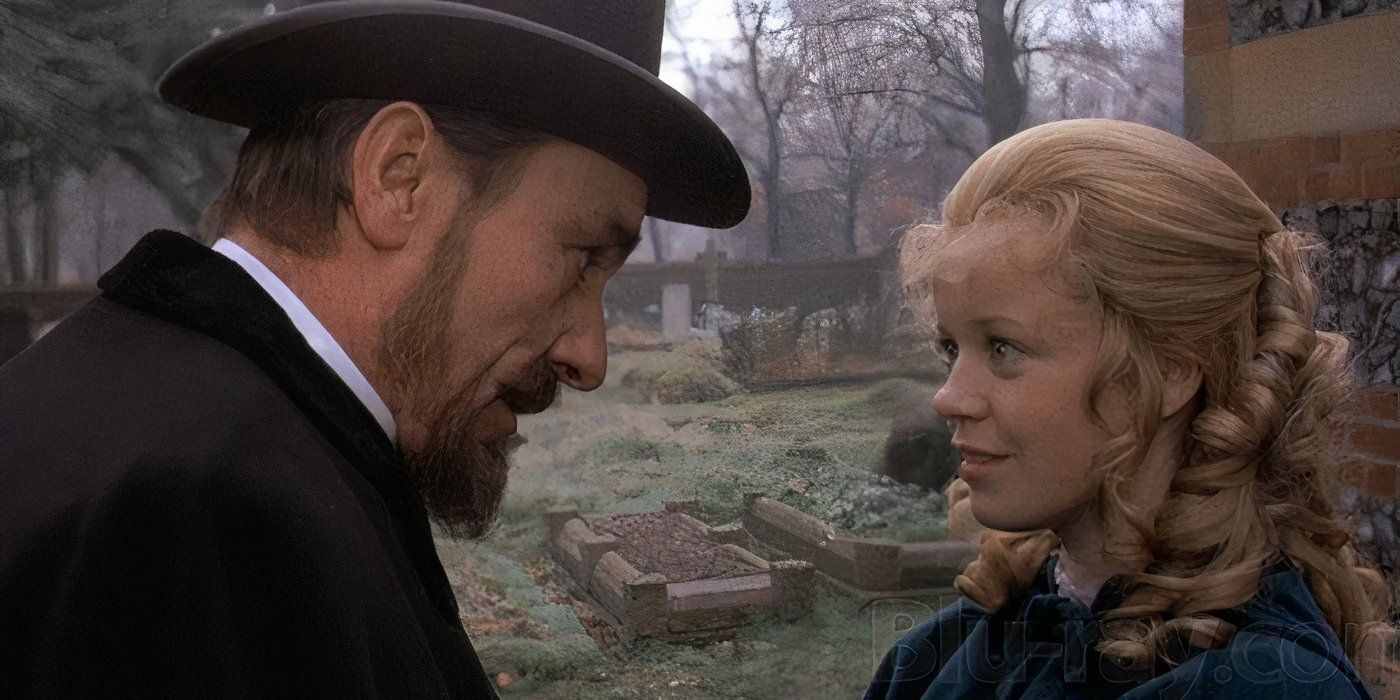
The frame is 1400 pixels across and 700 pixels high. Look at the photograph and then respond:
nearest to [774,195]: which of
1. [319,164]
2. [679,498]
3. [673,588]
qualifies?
[679,498]

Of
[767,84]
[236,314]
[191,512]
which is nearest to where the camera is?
[191,512]

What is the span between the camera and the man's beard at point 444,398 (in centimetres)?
157

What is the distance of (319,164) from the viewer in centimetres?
157

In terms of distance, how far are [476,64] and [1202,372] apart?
115 centimetres

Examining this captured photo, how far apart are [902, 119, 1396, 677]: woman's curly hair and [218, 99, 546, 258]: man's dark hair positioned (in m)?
0.79

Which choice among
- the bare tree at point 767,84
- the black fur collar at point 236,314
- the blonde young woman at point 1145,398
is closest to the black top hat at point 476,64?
the black fur collar at point 236,314

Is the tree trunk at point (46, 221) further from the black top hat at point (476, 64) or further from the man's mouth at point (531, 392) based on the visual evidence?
the man's mouth at point (531, 392)

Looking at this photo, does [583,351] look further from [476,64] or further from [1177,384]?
[1177,384]

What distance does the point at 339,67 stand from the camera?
1564 mm

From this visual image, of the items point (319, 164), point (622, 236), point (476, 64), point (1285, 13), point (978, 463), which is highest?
point (1285, 13)

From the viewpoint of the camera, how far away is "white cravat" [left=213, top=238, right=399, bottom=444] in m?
1.47

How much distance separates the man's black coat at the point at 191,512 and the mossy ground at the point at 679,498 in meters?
1.41

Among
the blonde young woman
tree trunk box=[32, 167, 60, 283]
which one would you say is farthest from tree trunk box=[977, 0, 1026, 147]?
tree trunk box=[32, 167, 60, 283]

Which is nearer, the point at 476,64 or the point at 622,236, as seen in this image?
the point at 476,64
